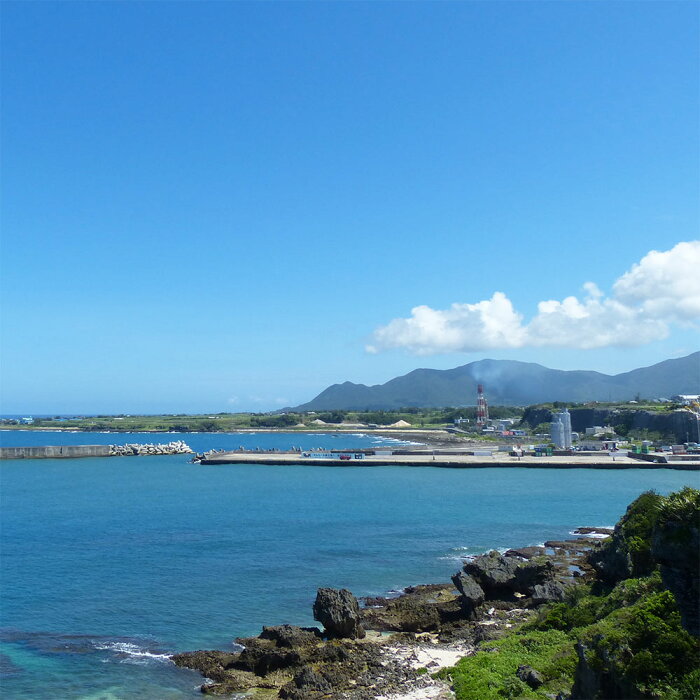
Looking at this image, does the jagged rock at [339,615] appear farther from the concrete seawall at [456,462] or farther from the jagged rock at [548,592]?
the concrete seawall at [456,462]

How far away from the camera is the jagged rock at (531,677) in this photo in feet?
43.7

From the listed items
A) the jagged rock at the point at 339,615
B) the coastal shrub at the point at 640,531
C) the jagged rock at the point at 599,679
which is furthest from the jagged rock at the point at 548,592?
the jagged rock at the point at 599,679

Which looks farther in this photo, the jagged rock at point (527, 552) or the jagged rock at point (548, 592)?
the jagged rock at point (527, 552)

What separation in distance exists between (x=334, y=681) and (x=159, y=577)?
13.0 metres

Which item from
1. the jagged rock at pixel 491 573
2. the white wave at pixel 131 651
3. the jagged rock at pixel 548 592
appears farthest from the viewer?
the jagged rock at pixel 491 573

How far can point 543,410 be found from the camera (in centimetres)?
13762

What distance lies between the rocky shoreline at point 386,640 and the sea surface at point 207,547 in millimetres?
1414

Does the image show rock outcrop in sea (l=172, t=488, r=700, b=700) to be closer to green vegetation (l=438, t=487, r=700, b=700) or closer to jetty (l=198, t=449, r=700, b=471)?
green vegetation (l=438, t=487, r=700, b=700)

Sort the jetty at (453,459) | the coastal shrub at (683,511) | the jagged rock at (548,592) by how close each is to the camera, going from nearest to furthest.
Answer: the coastal shrub at (683,511) → the jagged rock at (548,592) → the jetty at (453,459)

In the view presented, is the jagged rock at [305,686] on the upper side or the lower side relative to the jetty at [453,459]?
upper

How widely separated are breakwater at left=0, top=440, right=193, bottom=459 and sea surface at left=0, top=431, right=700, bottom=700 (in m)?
27.3

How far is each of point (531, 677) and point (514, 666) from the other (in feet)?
4.00

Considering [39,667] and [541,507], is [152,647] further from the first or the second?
[541,507]

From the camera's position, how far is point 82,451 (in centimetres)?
9162
